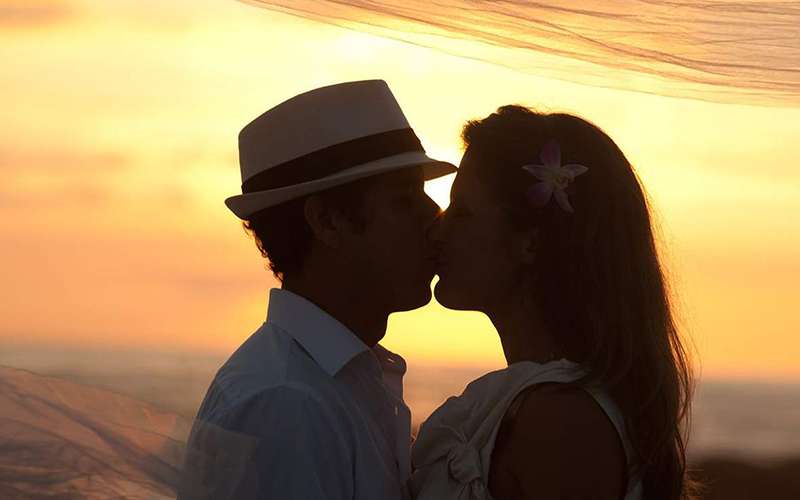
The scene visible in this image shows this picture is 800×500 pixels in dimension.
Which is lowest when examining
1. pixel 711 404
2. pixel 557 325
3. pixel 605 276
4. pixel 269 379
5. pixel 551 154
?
pixel 711 404

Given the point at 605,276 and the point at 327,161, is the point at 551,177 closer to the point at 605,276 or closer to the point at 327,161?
the point at 605,276

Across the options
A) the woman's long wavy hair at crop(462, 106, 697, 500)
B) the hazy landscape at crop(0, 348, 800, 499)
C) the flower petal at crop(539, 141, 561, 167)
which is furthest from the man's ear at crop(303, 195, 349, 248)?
the hazy landscape at crop(0, 348, 800, 499)

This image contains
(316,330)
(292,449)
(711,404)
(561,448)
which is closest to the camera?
(292,449)

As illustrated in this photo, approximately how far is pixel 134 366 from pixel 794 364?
1738 centimetres

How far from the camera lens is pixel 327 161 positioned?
3369mm

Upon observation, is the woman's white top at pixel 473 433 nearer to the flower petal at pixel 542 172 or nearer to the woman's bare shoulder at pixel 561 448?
the woman's bare shoulder at pixel 561 448

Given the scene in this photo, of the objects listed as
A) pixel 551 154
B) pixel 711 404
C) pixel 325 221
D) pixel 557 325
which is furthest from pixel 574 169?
pixel 711 404

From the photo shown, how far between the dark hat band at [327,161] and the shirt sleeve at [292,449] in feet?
1.89

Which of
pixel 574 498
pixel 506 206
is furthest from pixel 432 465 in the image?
pixel 506 206

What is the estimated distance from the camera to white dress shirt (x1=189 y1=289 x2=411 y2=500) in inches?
116

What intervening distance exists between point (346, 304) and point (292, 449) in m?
0.51

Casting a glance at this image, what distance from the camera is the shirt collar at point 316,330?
319cm

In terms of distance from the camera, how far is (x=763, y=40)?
430cm

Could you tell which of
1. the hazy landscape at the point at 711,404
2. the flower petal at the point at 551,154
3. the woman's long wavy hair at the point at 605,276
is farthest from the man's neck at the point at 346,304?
the hazy landscape at the point at 711,404
